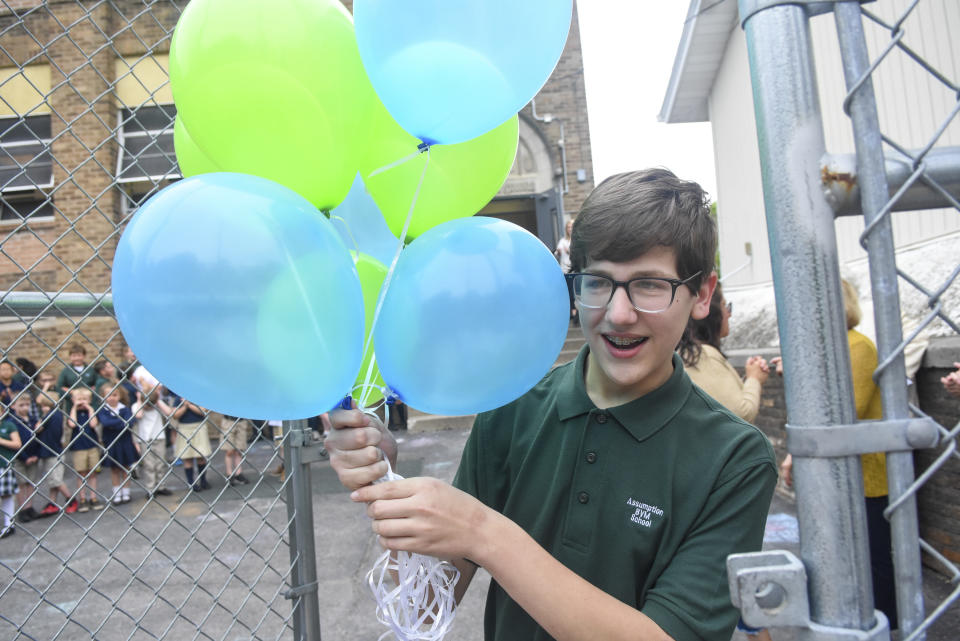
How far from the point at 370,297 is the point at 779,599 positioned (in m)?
1.02

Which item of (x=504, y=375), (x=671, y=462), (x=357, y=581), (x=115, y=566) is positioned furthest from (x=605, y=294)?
(x=115, y=566)

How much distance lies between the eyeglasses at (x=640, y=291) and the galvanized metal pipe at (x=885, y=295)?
421 millimetres

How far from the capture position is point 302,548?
1.70 meters

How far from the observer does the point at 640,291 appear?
1.15m

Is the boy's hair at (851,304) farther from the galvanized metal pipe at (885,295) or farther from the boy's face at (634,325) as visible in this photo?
the galvanized metal pipe at (885,295)

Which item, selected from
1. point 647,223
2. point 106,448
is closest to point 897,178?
point 647,223

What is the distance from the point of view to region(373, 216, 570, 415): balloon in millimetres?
1086

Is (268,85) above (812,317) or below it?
above

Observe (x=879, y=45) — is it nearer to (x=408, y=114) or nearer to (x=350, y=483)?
(x=408, y=114)

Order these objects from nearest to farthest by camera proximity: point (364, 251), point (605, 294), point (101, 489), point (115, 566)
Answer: point (605, 294) → point (364, 251) → point (115, 566) → point (101, 489)

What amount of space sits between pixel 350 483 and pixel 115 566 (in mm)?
4718

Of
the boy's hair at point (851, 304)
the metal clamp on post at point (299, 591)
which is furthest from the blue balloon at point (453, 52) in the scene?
the boy's hair at point (851, 304)

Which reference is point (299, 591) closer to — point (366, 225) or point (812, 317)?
point (366, 225)

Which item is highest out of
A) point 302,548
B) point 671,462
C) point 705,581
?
point 671,462
